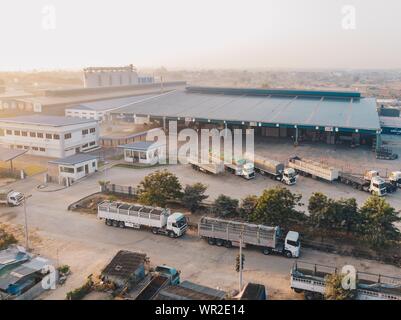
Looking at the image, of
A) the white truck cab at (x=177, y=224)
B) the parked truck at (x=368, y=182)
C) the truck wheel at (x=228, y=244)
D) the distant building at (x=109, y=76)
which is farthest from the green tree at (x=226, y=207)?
the distant building at (x=109, y=76)

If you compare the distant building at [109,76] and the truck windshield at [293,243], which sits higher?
the distant building at [109,76]

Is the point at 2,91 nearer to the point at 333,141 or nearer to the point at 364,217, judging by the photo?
the point at 333,141

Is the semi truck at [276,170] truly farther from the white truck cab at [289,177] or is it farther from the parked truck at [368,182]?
the parked truck at [368,182]

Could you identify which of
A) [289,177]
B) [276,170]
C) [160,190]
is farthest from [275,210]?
[276,170]

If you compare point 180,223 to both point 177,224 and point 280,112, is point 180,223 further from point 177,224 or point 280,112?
point 280,112

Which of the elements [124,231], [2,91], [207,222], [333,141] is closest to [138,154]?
[124,231]

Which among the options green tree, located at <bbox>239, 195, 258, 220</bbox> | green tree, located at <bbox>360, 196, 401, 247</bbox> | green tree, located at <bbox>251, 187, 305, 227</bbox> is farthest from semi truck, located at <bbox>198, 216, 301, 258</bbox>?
green tree, located at <bbox>360, 196, 401, 247</bbox>
